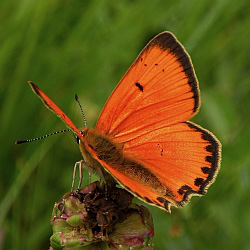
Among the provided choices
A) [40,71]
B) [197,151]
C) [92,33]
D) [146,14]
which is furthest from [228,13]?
[197,151]

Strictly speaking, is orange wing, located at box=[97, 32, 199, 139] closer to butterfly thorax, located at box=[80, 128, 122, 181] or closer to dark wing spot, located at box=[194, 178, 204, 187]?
butterfly thorax, located at box=[80, 128, 122, 181]

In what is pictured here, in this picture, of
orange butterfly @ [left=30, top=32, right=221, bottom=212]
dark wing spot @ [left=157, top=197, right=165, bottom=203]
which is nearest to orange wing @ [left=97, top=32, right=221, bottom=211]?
orange butterfly @ [left=30, top=32, right=221, bottom=212]

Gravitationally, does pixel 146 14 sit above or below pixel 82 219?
above

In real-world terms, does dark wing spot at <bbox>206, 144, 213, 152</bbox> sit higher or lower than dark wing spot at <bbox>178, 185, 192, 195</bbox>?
higher

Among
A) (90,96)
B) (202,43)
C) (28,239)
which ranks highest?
(202,43)

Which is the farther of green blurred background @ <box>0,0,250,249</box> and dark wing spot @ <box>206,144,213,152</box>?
green blurred background @ <box>0,0,250,249</box>

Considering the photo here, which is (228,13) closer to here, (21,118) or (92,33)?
(92,33)

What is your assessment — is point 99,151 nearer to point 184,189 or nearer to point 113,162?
point 113,162

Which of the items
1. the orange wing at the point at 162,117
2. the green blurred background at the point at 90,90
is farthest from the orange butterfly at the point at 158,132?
the green blurred background at the point at 90,90
